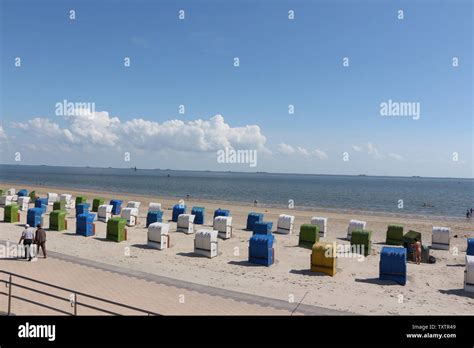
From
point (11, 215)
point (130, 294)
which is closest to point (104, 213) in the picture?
point (11, 215)

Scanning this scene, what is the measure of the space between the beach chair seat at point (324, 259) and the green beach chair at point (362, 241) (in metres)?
4.92

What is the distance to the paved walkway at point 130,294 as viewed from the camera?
10500 millimetres

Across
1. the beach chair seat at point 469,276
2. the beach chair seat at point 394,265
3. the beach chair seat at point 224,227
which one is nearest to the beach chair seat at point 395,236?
the beach chair seat at point 394,265

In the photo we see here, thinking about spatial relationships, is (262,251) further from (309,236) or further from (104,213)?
(104,213)

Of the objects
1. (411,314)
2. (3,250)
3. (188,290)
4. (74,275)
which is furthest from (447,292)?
(3,250)

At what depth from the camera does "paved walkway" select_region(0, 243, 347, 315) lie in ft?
34.4

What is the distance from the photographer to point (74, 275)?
541 inches

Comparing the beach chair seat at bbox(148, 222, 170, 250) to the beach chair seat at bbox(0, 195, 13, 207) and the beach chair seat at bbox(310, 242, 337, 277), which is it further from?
the beach chair seat at bbox(0, 195, 13, 207)

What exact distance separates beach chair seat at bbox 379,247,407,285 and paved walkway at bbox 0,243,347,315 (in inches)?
190

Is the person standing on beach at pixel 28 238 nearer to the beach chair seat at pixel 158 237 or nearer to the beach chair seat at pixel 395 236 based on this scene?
the beach chair seat at pixel 158 237

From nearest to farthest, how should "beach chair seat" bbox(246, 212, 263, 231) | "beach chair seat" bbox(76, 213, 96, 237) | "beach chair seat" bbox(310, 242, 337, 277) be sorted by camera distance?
"beach chair seat" bbox(310, 242, 337, 277) < "beach chair seat" bbox(76, 213, 96, 237) < "beach chair seat" bbox(246, 212, 263, 231)

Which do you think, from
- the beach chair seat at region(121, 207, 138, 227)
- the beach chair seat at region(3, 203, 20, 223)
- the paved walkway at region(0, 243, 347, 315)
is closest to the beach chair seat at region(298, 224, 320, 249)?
the paved walkway at region(0, 243, 347, 315)

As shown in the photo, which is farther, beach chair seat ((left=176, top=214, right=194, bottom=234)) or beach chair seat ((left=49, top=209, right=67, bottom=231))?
beach chair seat ((left=176, top=214, right=194, bottom=234))
